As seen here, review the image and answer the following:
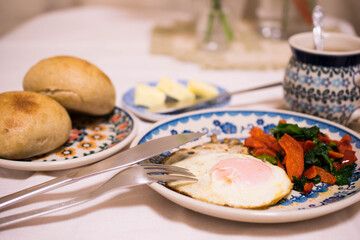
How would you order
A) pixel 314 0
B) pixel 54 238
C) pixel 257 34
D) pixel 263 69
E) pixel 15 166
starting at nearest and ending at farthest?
pixel 54 238
pixel 15 166
pixel 263 69
pixel 314 0
pixel 257 34

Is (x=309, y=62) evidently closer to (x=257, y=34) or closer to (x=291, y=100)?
(x=291, y=100)

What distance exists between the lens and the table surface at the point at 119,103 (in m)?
0.85

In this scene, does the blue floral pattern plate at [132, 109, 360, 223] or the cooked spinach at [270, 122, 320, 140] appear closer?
the blue floral pattern plate at [132, 109, 360, 223]

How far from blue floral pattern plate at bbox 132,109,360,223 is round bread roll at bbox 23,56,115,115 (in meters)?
0.27

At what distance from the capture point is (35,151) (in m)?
1.07

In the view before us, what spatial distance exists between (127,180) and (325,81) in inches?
31.8

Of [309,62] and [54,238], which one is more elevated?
[309,62]

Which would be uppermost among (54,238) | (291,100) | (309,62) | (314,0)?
(314,0)

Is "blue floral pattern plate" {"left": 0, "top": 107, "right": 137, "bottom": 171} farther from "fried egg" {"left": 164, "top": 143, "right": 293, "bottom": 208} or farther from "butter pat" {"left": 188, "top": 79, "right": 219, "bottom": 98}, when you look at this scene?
"butter pat" {"left": 188, "top": 79, "right": 219, "bottom": 98}

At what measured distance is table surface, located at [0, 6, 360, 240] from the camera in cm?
85

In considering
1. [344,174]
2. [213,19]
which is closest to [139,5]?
[213,19]

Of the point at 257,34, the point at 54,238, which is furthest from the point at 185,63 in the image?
the point at 54,238

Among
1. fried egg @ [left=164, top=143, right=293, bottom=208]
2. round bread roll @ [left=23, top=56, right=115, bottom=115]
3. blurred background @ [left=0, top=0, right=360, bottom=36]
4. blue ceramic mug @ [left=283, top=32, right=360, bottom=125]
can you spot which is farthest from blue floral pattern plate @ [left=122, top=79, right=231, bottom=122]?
blurred background @ [left=0, top=0, right=360, bottom=36]

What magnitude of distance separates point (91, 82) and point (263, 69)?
3.89 ft
